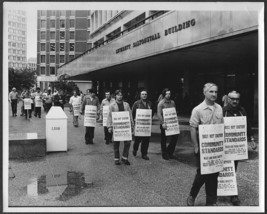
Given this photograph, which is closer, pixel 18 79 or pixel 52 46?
pixel 18 79

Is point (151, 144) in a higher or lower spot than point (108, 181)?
higher

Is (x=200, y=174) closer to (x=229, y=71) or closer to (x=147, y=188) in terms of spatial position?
(x=147, y=188)

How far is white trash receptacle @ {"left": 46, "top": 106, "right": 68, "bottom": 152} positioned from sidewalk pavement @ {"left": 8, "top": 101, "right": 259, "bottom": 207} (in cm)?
22

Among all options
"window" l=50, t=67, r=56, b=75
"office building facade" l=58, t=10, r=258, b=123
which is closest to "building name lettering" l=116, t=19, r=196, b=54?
"office building facade" l=58, t=10, r=258, b=123

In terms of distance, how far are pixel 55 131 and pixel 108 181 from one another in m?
3.02

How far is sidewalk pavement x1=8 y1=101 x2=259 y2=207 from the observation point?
16.9 ft

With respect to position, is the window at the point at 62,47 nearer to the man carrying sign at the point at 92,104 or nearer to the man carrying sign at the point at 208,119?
the man carrying sign at the point at 92,104

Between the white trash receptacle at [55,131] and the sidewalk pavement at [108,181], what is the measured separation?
8.8 inches

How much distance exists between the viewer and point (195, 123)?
467 centimetres

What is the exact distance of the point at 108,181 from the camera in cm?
606

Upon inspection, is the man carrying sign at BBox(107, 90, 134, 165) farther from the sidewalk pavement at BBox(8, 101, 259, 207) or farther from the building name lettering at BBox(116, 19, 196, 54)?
the building name lettering at BBox(116, 19, 196, 54)

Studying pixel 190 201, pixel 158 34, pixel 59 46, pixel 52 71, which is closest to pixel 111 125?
pixel 190 201

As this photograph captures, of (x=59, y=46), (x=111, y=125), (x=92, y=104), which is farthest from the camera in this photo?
(x=59, y=46)

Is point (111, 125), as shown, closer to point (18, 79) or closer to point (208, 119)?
point (208, 119)
